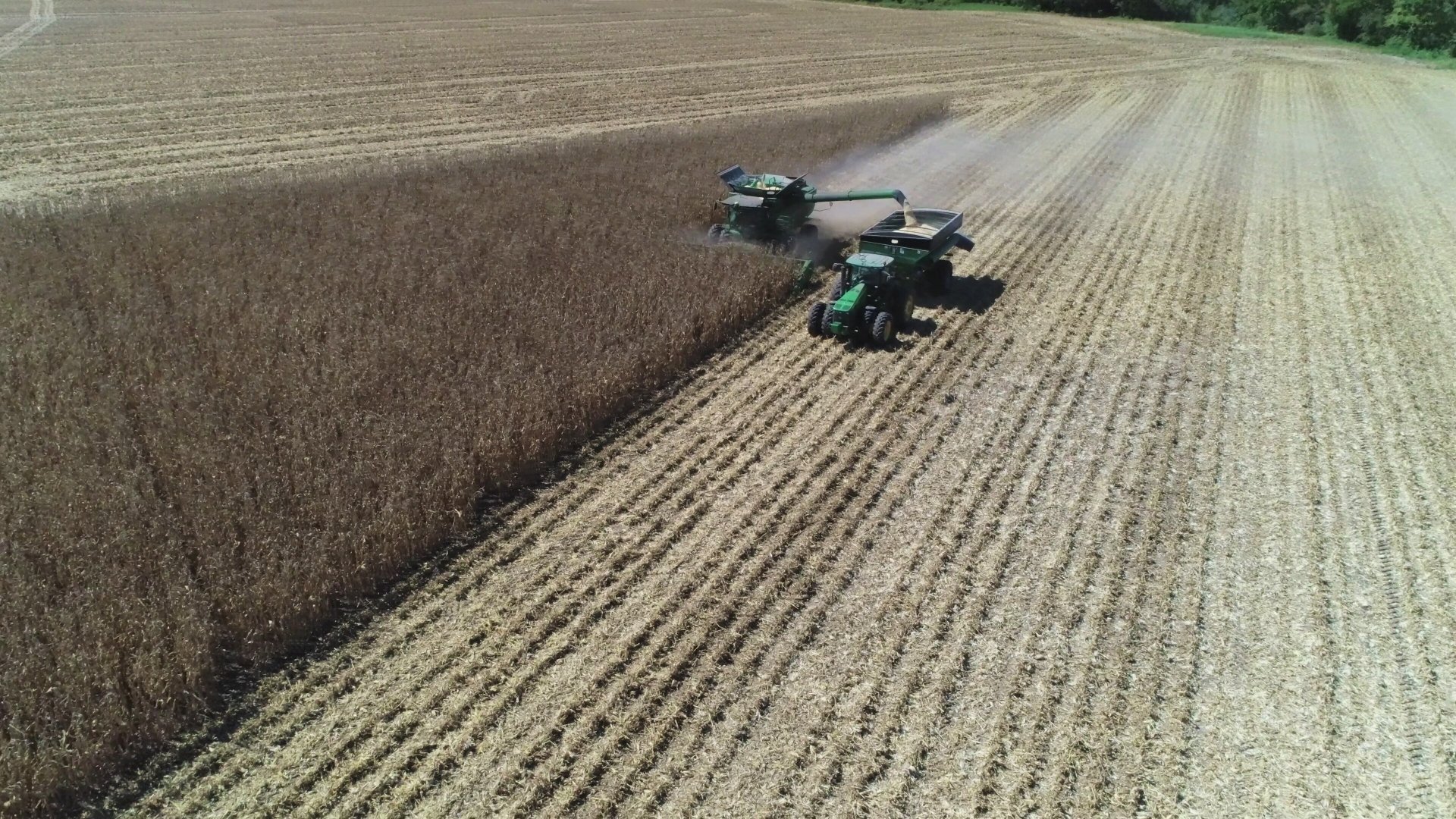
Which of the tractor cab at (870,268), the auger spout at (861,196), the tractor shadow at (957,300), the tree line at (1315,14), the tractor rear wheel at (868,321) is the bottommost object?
the tractor shadow at (957,300)

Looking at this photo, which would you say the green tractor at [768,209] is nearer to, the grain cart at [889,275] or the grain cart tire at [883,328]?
the grain cart at [889,275]

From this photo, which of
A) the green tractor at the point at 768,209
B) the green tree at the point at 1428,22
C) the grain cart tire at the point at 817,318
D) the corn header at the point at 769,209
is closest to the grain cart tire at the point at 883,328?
the grain cart tire at the point at 817,318

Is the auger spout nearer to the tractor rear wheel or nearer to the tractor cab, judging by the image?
the tractor cab

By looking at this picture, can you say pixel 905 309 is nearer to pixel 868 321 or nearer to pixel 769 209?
pixel 868 321

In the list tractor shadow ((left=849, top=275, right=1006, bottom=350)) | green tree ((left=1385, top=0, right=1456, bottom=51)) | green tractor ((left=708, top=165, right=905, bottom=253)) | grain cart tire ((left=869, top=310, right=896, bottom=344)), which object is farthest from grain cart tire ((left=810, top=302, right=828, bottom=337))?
green tree ((left=1385, top=0, right=1456, bottom=51))

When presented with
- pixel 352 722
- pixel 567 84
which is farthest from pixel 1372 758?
pixel 567 84

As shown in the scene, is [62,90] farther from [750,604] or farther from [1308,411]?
[1308,411]
